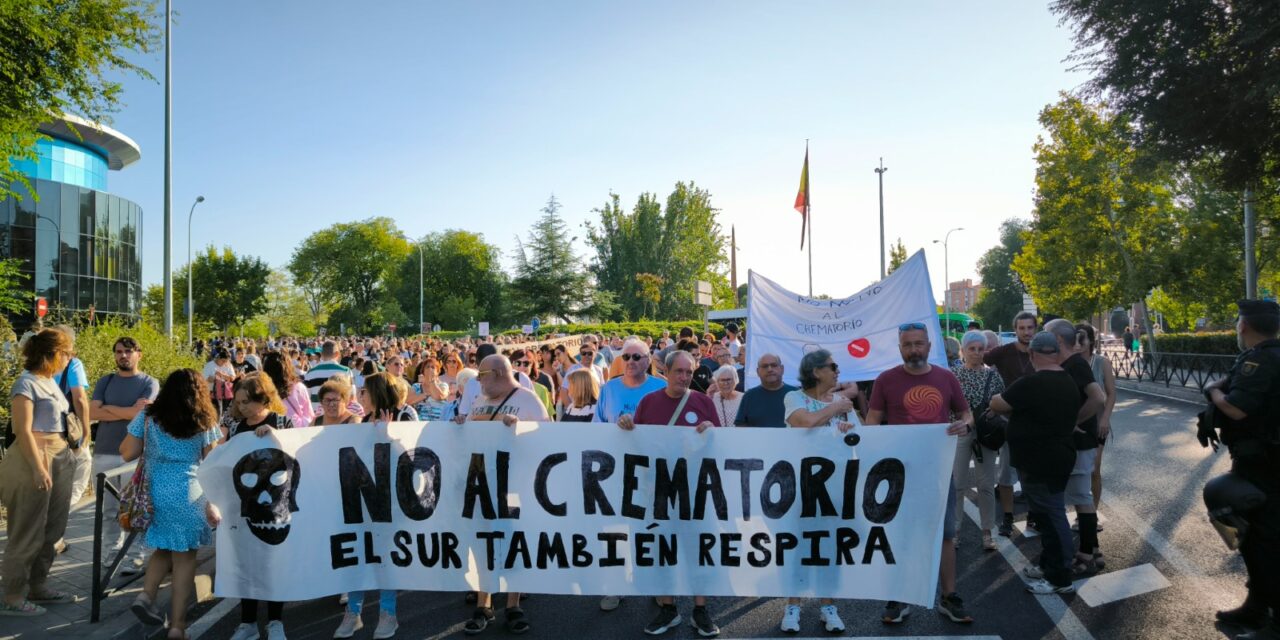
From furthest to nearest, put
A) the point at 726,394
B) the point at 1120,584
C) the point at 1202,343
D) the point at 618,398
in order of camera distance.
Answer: the point at 1202,343 < the point at 726,394 < the point at 618,398 < the point at 1120,584

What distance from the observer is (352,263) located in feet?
295

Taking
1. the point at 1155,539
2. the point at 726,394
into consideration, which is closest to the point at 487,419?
the point at 726,394

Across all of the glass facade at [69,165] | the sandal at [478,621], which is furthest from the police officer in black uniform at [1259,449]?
the glass facade at [69,165]

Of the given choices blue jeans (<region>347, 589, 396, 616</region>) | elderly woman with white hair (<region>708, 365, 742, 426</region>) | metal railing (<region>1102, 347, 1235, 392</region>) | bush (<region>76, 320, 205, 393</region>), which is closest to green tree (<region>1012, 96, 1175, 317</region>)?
metal railing (<region>1102, 347, 1235, 392</region>)

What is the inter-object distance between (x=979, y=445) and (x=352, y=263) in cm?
9121

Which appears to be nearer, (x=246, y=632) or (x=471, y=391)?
(x=246, y=632)

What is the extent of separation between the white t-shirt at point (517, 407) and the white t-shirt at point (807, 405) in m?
1.59

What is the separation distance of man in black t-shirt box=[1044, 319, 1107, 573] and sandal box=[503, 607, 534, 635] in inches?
152

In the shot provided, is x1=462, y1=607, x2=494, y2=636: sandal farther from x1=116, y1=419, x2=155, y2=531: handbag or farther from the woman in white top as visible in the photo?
x1=116, y1=419, x2=155, y2=531: handbag

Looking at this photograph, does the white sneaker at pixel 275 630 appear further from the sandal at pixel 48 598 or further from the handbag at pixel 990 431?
the handbag at pixel 990 431

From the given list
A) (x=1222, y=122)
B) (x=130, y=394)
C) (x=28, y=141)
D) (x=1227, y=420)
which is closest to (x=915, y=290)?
(x=1227, y=420)

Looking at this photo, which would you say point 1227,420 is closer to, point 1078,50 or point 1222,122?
point 1222,122

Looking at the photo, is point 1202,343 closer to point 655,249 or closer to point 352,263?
point 655,249

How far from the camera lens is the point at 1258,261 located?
23031mm
